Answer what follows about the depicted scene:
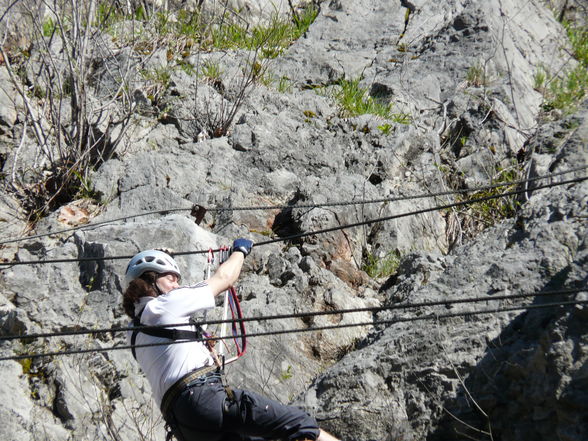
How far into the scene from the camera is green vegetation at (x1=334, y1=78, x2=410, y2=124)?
356 inches

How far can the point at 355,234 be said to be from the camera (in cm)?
752

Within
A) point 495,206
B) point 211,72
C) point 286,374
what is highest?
point 211,72

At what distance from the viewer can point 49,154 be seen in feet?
26.4

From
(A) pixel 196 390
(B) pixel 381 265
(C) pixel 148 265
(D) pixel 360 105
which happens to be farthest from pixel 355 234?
(A) pixel 196 390

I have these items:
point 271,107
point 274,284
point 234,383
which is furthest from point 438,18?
point 234,383

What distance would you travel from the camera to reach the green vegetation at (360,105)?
9.03m

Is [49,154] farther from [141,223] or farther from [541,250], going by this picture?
[541,250]

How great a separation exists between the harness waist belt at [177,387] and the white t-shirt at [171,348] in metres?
0.02

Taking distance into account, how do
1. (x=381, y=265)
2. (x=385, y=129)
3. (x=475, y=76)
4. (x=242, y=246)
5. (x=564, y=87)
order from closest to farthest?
Result: 1. (x=242, y=246)
2. (x=381, y=265)
3. (x=385, y=129)
4. (x=475, y=76)
5. (x=564, y=87)

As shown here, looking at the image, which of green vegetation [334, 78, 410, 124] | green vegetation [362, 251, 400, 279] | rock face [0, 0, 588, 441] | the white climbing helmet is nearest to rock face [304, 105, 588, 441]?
rock face [0, 0, 588, 441]

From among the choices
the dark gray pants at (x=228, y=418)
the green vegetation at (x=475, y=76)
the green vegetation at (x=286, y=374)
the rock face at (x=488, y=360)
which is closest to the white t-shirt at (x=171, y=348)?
the dark gray pants at (x=228, y=418)

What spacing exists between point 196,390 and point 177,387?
0.36 feet

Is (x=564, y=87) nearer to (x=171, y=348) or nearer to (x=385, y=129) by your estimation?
(x=385, y=129)

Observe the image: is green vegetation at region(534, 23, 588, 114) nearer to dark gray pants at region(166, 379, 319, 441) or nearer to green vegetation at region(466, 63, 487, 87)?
green vegetation at region(466, 63, 487, 87)
